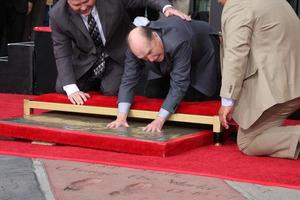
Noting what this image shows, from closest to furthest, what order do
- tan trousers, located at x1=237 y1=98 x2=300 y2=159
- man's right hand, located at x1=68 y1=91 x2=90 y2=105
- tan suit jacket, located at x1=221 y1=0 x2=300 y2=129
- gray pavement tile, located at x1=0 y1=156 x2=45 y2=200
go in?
gray pavement tile, located at x1=0 y1=156 x2=45 y2=200 → tan suit jacket, located at x1=221 y1=0 x2=300 y2=129 → tan trousers, located at x1=237 y1=98 x2=300 y2=159 → man's right hand, located at x1=68 y1=91 x2=90 y2=105

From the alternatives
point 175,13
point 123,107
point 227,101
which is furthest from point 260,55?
point 123,107

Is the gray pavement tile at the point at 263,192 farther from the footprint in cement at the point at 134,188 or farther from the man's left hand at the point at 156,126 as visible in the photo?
the man's left hand at the point at 156,126

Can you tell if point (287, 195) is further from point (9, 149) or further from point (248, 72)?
point (9, 149)

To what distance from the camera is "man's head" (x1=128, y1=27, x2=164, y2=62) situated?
408cm

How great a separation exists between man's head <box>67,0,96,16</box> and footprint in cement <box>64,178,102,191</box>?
5.08 feet

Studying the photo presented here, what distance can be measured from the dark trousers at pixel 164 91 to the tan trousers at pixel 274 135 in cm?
65

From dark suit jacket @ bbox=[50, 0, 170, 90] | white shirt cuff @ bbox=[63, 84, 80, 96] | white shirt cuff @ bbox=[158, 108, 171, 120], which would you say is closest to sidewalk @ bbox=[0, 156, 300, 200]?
white shirt cuff @ bbox=[158, 108, 171, 120]

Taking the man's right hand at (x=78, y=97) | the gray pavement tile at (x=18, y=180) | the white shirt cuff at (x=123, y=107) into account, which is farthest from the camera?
the man's right hand at (x=78, y=97)

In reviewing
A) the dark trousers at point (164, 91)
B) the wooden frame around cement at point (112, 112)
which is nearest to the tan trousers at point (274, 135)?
the wooden frame around cement at point (112, 112)

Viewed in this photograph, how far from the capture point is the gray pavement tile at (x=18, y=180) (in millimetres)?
3182

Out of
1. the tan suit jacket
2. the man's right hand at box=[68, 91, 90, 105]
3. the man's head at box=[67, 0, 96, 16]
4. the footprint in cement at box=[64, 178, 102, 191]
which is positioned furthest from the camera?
the man's right hand at box=[68, 91, 90, 105]

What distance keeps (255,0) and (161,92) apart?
49.7 inches

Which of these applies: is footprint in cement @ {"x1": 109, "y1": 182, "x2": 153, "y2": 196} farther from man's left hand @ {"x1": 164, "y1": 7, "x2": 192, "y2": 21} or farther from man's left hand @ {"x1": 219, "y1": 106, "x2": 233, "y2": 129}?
man's left hand @ {"x1": 164, "y1": 7, "x2": 192, "y2": 21}

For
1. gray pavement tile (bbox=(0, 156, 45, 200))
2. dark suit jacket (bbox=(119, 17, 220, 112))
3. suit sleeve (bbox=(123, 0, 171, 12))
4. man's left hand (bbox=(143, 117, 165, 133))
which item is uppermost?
suit sleeve (bbox=(123, 0, 171, 12))
